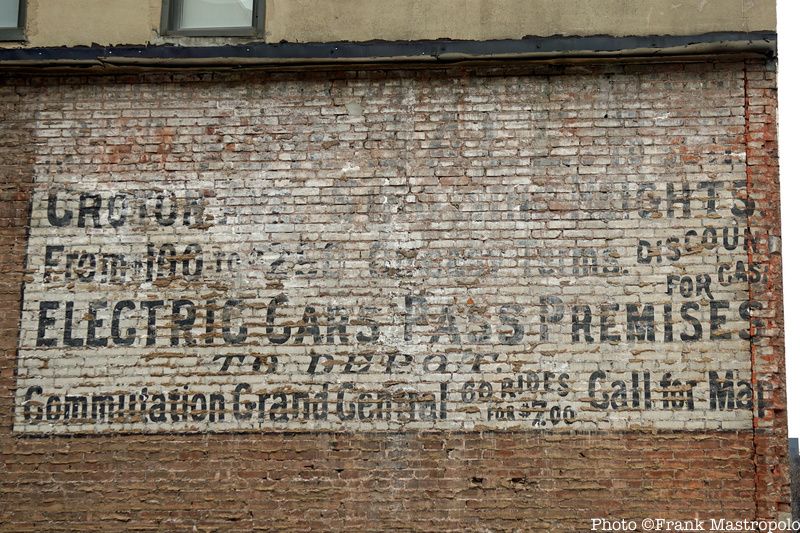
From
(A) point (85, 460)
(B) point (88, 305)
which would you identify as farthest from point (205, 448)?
(B) point (88, 305)

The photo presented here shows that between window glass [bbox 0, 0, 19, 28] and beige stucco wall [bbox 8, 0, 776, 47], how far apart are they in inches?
8.1

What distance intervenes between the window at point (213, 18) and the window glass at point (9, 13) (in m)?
1.41

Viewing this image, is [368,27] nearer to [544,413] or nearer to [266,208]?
[266,208]

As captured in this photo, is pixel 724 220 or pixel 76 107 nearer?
pixel 724 220

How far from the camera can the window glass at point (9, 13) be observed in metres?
8.59

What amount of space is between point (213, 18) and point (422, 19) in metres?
1.93

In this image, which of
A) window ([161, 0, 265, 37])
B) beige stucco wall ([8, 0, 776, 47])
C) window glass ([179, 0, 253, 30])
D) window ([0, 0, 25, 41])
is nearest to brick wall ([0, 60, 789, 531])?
beige stucco wall ([8, 0, 776, 47])

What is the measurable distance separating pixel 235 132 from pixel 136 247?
1.32 m

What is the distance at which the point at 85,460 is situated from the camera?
7.87 meters

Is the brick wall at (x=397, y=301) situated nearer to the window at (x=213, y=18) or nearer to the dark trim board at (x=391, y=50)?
the dark trim board at (x=391, y=50)

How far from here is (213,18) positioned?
8531mm

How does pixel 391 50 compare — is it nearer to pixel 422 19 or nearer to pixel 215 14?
pixel 422 19

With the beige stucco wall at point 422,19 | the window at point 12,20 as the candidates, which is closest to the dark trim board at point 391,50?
the beige stucco wall at point 422,19

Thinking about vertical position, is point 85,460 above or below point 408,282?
below
